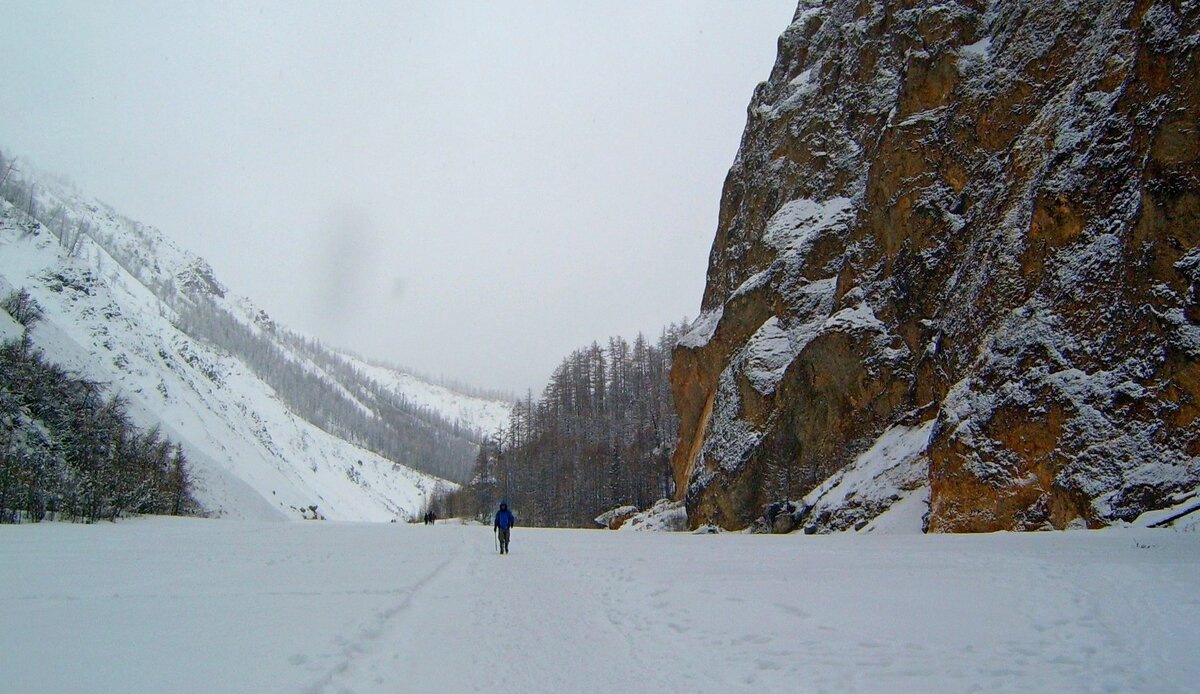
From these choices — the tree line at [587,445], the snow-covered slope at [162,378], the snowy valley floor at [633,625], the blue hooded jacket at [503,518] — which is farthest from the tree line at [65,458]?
the tree line at [587,445]

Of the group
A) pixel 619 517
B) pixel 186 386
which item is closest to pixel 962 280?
pixel 619 517

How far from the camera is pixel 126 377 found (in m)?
76.4

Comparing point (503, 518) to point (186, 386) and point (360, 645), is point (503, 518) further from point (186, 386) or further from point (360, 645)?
point (186, 386)

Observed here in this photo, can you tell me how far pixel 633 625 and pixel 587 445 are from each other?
248 ft

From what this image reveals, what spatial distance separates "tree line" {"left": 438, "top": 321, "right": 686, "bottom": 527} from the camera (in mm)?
71250

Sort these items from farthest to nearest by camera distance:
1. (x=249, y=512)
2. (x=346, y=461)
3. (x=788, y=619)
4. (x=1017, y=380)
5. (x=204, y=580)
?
(x=346, y=461)
(x=249, y=512)
(x=1017, y=380)
(x=204, y=580)
(x=788, y=619)

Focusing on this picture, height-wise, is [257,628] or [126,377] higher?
[126,377]

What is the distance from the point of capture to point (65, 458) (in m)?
36.7

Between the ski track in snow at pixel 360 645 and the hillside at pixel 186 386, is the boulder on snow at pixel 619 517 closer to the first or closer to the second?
the hillside at pixel 186 386

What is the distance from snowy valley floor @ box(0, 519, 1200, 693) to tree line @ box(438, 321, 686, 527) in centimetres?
5718

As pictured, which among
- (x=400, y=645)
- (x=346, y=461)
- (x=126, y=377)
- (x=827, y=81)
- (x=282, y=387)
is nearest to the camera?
(x=400, y=645)

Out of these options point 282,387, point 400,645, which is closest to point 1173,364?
point 400,645

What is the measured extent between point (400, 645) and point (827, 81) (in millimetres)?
43906

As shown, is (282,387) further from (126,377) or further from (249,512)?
(249,512)
